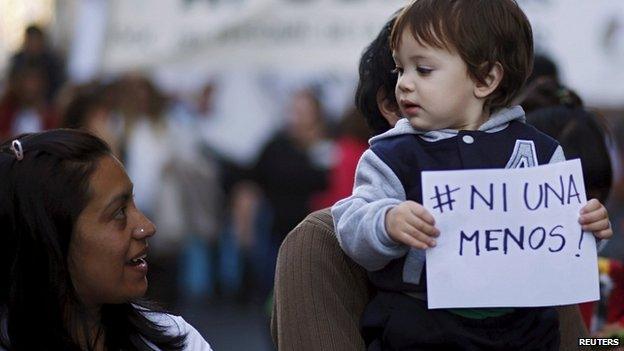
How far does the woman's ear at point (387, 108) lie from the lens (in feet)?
11.1

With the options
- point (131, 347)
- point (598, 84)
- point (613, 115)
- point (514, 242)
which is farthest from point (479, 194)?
point (613, 115)

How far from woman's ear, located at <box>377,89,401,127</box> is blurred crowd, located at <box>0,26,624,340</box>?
4876mm

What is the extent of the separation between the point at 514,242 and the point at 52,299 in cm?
95

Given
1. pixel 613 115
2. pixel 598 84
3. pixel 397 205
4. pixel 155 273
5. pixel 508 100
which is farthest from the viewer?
pixel 155 273

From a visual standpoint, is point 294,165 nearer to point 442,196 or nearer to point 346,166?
point 346,166

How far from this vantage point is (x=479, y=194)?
2.96 meters

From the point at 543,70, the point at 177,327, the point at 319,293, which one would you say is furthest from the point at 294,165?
the point at 319,293

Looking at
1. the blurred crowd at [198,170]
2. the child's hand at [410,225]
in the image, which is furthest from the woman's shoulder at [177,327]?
the blurred crowd at [198,170]

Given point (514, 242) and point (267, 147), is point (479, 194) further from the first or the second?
point (267, 147)

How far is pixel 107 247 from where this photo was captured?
3.07 metres

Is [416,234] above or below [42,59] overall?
below

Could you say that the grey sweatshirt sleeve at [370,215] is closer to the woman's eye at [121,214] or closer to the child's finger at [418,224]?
the child's finger at [418,224]

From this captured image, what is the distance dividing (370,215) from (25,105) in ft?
24.1

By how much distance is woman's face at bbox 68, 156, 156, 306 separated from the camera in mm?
3066
